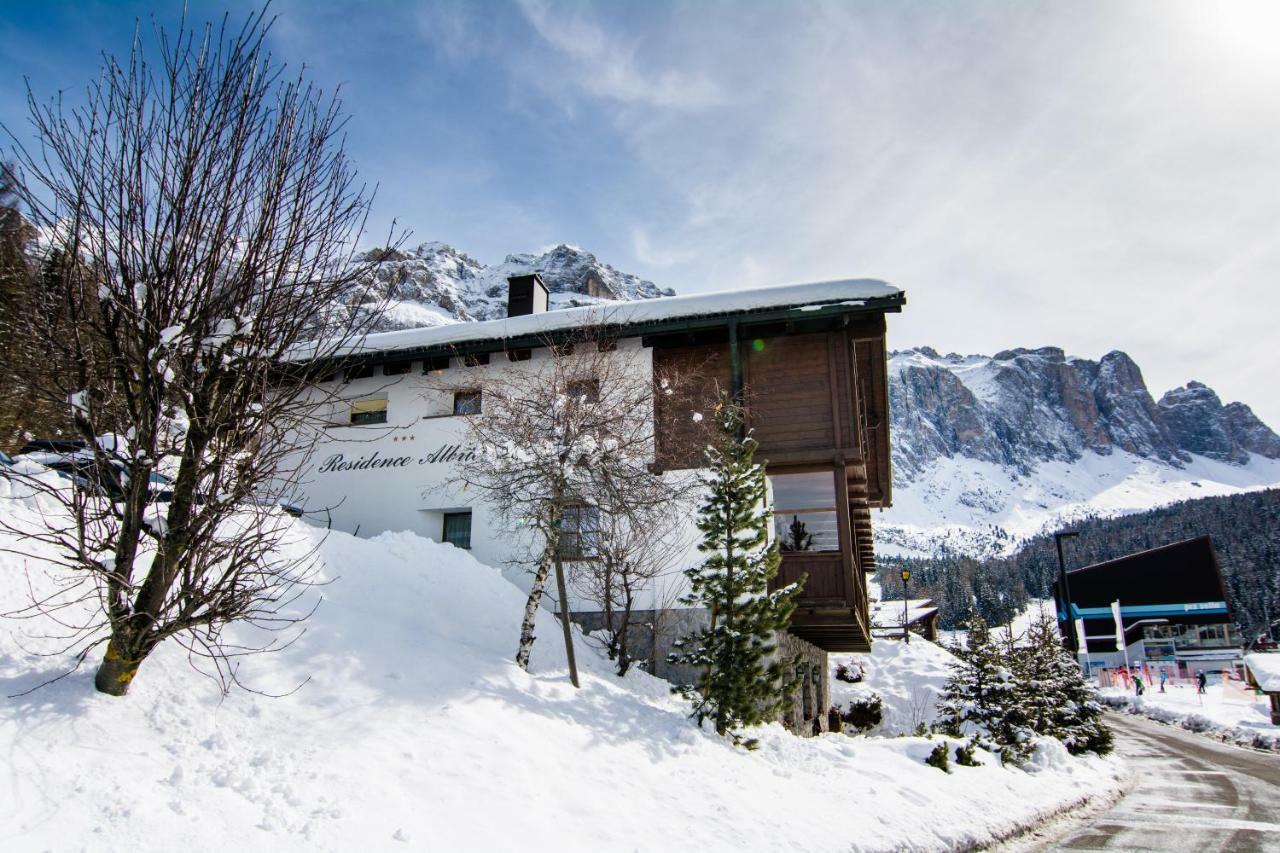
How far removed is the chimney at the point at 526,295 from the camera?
21953 mm

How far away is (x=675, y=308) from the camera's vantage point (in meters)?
17.1

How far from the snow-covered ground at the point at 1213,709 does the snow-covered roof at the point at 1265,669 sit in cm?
95

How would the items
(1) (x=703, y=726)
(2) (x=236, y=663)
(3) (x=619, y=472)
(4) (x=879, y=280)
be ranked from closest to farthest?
(2) (x=236, y=663)
(1) (x=703, y=726)
(3) (x=619, y=472)
(4) (x=879, y=280)

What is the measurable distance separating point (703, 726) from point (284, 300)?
827 centimetres

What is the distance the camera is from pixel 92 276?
5543 millimetres

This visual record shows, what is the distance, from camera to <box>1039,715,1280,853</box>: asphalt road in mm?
10133

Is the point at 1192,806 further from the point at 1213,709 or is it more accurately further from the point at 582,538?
the point at 1213,709

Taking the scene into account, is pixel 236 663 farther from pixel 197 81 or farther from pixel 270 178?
pixel 197 81

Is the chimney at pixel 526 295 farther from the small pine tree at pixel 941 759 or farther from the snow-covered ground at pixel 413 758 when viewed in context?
the small pine tree at pixel 941 759

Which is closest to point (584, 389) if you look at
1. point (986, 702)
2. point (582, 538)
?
point (582, 538)

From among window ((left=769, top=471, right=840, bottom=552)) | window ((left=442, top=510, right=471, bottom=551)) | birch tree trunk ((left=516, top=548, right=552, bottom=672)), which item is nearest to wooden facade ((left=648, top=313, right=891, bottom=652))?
window ((left=769, top=471, right=840, bottom=552))

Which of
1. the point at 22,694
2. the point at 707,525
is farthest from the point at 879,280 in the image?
the point at 22,694

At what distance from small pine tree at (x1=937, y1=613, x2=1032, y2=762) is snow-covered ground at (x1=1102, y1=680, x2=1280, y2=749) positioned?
14465 millimetres

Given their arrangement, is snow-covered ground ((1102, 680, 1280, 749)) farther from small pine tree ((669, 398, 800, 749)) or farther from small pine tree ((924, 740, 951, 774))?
small pine tree ((669, 398, 800, 749))
